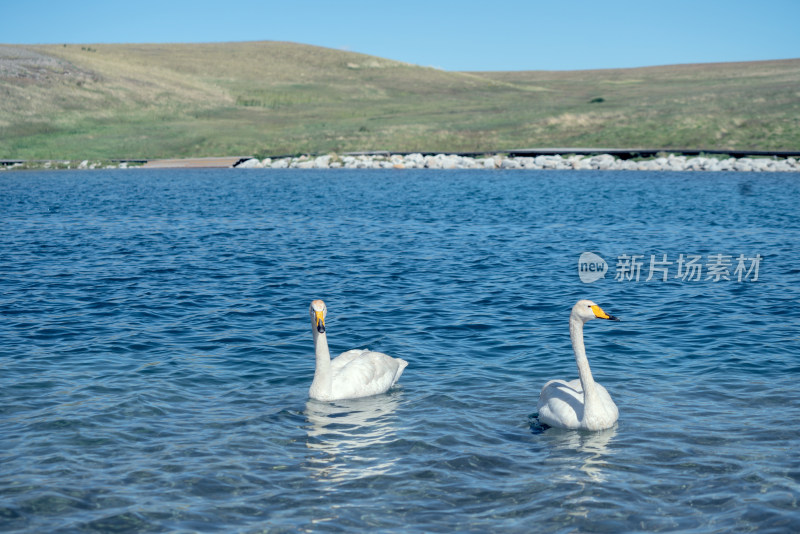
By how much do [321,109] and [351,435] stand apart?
9612 centimetres

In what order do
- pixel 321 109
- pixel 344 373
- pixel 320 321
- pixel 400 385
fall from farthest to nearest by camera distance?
pixel 321 109
pixel 400 385
pixel 344 373
pixel 320 321

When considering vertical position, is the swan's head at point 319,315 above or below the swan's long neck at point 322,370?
above

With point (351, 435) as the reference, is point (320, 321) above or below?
above

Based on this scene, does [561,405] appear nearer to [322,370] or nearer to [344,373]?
[344,373]

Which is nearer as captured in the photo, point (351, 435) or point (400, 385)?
point (351, 435)

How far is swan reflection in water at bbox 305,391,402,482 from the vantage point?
28.6ft

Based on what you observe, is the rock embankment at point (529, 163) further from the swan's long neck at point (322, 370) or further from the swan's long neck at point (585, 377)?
the swan's long neck at point (322, 370)

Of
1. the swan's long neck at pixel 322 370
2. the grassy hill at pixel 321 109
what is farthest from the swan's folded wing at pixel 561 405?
the grassy hill at pixel 321 109

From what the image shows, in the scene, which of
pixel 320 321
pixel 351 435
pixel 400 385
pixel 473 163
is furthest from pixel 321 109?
pixel 351 435

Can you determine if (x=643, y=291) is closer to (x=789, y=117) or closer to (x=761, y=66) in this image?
(x=789, y=117)

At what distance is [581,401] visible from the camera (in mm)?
9797

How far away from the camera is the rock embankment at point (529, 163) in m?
52.8

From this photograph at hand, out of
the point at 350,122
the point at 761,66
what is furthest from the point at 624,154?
the point at 761,66

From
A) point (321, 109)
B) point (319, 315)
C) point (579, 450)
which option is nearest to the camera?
point (579, 450)
